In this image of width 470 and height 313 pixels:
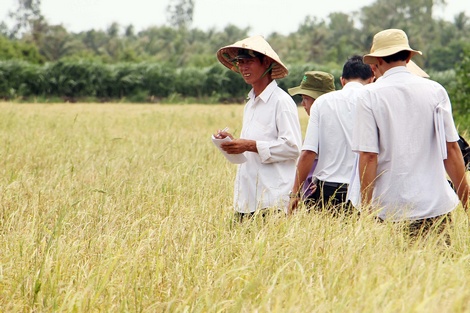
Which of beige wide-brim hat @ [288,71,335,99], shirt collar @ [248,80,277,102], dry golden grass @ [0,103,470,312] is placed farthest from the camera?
beige wide-brim hat @ [288,71,335,99]

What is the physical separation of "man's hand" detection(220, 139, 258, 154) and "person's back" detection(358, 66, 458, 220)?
2.54 feet

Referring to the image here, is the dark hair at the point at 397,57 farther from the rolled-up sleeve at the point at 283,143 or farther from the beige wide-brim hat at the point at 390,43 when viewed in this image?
the rolled-up sleeve at the point at 283,143

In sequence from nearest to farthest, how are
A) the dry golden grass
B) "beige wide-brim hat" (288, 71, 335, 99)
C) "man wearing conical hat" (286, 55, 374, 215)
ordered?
the dry golden grass < "man wearing conical hat" (286, 55, 374, 215) < "beige wide-brim hat" (288, 71, 335, 99)

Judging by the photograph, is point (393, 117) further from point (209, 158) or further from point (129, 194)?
point (209, 158)

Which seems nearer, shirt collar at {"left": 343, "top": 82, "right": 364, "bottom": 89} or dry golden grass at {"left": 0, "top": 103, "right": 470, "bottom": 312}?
dry golden grass at {"left": 0, "top": 103, "right": 470, "bottom": 312}

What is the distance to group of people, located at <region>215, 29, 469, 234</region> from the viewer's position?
3664mm

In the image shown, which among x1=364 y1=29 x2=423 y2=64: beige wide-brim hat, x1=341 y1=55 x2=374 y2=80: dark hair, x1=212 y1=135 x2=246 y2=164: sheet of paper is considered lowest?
x1=212 y1=135 x2=246 y2=164: sheet of paper

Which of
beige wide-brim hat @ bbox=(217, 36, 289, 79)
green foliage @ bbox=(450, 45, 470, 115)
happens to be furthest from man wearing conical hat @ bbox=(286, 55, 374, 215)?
green foliage @ bbox=(450, 45, 470, 115)

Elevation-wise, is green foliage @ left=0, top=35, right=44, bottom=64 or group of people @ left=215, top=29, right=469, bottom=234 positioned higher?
group of people @ left=215, top=29, right=469, bottom=234

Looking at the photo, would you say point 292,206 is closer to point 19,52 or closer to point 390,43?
point 390,43

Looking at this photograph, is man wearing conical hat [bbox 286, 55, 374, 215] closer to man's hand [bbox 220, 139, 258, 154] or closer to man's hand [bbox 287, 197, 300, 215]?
man's hand [bbox 287, 197, 300, 215]

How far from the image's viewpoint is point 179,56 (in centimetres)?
6078

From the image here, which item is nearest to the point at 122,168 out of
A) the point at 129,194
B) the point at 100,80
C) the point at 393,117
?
the point at 129,194

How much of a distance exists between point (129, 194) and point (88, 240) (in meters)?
1.55
